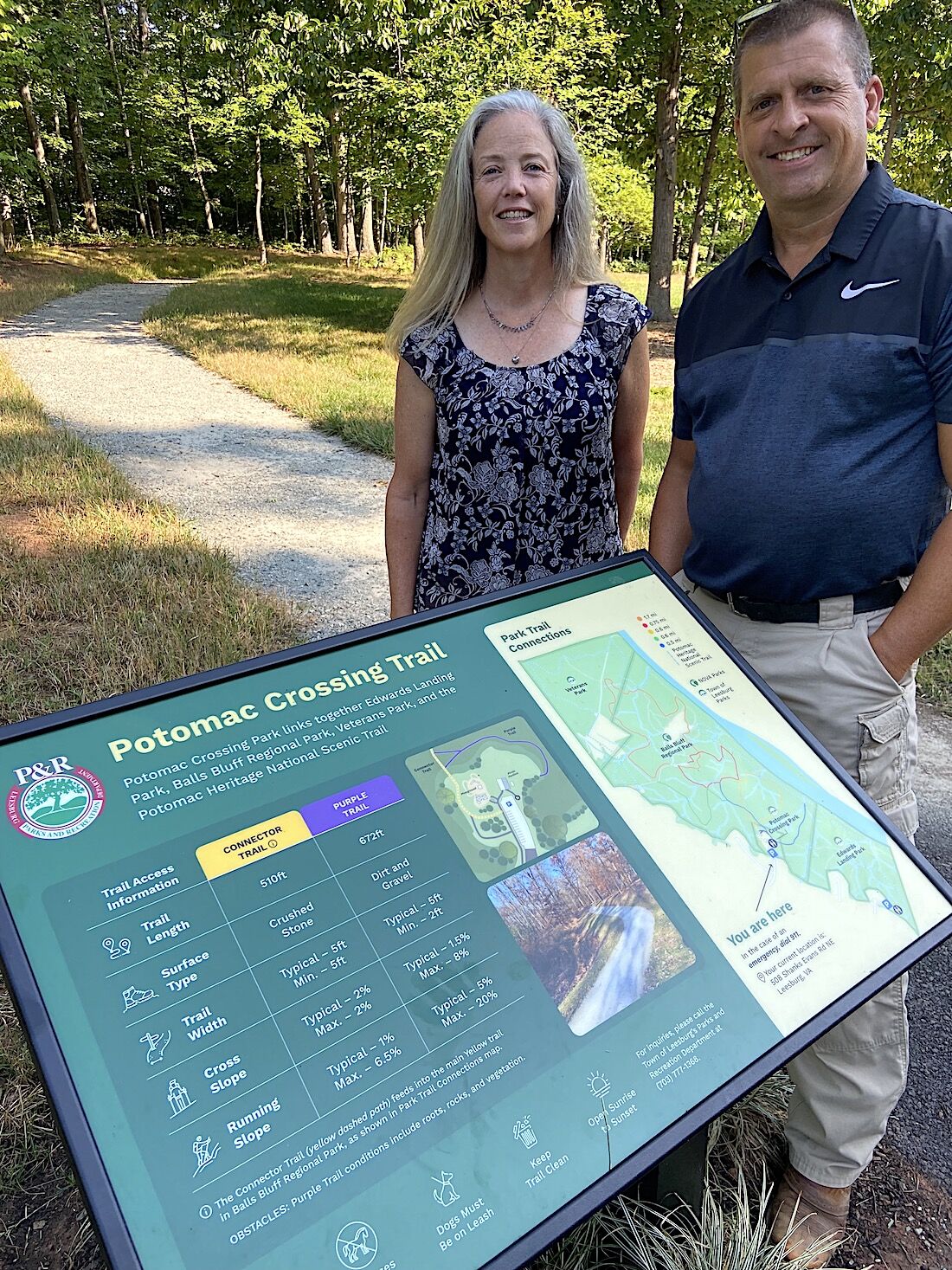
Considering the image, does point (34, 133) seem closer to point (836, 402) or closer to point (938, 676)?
point (938, 676)

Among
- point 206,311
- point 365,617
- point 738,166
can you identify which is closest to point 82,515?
point 365,617

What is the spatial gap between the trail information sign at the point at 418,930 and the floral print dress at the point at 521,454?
28.8 inches

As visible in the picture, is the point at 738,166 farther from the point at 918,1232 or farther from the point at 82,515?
the point at 918,1232

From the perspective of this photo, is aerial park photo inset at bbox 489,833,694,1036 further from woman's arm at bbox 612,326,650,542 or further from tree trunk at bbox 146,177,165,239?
tree trunk at bbox 146,177,165,239

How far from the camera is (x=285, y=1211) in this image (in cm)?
110

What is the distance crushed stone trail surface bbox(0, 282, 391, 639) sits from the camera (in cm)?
568

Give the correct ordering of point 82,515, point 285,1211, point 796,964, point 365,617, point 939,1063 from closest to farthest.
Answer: point 285,1211 → point 796,964 → point 939,1063 → point 365,617 → point 82,515

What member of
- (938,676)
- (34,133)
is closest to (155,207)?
(34,133)

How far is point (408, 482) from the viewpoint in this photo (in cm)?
266

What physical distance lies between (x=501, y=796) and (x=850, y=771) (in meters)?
0.97

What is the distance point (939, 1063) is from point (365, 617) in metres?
3.49

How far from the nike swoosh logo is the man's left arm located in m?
0.32

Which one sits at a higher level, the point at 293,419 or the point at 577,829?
the point at 577,829

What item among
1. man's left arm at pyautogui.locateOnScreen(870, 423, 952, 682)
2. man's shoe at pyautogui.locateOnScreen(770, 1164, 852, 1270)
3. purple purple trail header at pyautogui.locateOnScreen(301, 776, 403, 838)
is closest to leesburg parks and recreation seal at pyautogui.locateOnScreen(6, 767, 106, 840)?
purple purple trail header at pyautogui.locateOnScreen(301, 776, 403, 838)
